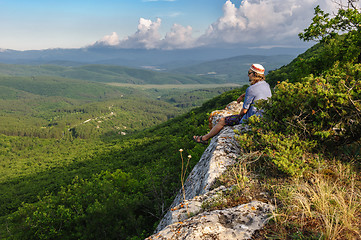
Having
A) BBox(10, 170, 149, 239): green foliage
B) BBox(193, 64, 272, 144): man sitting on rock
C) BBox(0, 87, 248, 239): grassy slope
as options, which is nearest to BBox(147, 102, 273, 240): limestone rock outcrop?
BBox(193, 64, 272, 144): man sitting on rock

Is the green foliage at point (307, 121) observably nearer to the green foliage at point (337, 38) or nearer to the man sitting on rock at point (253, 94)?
the man sitting on rock at point (253, 94)

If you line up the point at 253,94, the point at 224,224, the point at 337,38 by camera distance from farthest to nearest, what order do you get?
the point at 337,38, the point at 253,94, the point at 224,224

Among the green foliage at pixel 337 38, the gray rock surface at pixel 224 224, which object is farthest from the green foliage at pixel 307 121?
the green foliage at pixel 337 38

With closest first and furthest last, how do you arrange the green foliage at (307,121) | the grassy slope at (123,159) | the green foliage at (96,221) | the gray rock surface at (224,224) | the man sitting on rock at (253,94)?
the gray rock surface at (224,224) → the green foliage at (307,121) → the man sitting on rock at (253,94) → the green foliage at (96,221) → the grassy slope at (123,159)

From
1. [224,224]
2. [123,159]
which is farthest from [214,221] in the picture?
[123,159]

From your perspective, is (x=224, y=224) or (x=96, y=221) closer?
(x=224, y=224)

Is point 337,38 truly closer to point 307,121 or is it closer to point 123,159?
point 307,121

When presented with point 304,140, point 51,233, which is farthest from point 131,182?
point 304,140

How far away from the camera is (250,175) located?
514 centimetres

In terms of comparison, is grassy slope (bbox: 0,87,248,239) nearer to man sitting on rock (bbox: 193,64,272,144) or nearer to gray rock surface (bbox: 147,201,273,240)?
man sitting on rock (bbox: 193,64,272,144)

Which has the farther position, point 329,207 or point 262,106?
point 262,106

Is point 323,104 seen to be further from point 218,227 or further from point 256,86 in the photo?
point 218,227

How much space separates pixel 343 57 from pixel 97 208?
18.6 meters

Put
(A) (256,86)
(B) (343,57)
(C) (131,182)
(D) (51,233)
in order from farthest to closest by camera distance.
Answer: (C) (131,182) < (D) (51,233) < (B) (343,57) < (A) (256,86)
